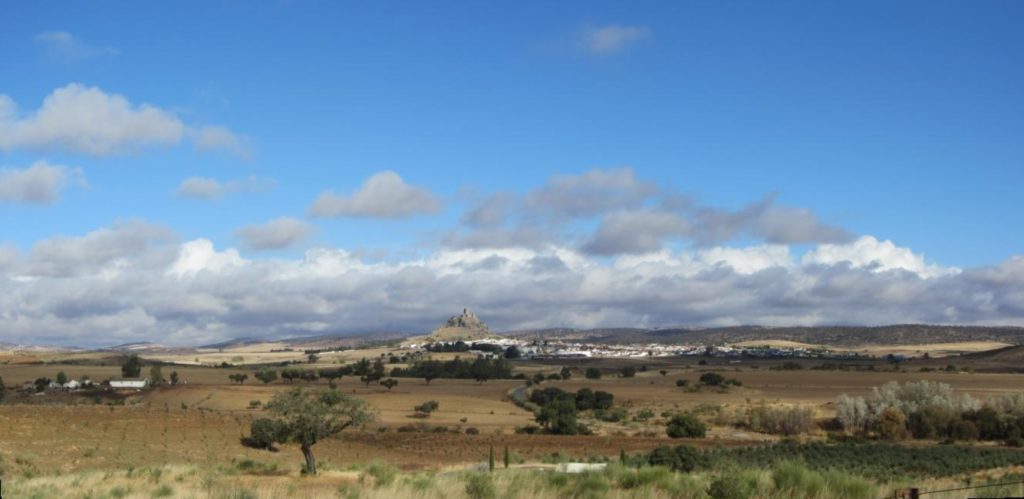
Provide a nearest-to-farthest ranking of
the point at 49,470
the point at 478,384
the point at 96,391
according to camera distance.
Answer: the point at 49,470 < the point at 96,391 < the point at 478,384

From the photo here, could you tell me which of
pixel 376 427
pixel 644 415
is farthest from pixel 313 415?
pixel 644 415

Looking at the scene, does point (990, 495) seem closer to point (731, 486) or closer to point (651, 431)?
point (731, 486)

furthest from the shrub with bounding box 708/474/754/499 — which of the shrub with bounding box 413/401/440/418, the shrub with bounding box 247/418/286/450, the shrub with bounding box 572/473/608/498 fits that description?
the shrub with bounding box 413/401/440/418

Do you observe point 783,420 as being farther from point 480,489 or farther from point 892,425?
point 480,489

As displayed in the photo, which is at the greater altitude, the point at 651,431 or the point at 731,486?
the point at 731,486

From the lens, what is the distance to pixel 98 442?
4800 centimetres

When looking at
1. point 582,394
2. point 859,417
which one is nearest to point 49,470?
point 859,417

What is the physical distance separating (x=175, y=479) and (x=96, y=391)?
69799 millimetres

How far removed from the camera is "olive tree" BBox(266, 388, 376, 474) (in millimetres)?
40188

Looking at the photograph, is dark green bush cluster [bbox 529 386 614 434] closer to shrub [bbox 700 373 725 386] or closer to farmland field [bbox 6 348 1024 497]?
farmland field [bbox 6 348 1024 497]

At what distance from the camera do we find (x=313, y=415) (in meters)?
40.2

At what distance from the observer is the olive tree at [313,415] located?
132 ft

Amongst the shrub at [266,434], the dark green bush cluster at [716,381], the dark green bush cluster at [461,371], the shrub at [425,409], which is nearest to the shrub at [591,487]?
the shrub at [266,434]

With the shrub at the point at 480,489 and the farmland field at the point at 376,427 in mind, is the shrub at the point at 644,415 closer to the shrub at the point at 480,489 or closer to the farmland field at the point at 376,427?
the farmland field at the point at 376,427
